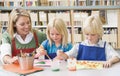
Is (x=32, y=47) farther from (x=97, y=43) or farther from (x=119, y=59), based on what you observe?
(x=119, y=59)

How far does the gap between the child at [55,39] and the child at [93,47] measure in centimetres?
10

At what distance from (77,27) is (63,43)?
1855mm

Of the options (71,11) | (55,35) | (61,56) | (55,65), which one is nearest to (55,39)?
(55,35)

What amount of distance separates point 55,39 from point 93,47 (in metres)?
0.31

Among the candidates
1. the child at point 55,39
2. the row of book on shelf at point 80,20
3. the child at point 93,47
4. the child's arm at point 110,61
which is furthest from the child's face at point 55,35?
the row of book on shelf at point 80,20

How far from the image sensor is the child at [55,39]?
2.17 meters

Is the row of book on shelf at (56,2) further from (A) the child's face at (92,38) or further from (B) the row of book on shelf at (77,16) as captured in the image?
(A) the child's face at (92,38)

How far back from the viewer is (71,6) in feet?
13.0

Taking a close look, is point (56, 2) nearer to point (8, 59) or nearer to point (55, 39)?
point (55, 39)

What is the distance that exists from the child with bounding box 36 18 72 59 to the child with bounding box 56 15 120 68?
103 mm

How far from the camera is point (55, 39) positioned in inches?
86.5

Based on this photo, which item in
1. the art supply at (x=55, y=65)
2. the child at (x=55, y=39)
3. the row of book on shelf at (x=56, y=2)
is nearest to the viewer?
the art supply at (x=55, y=65)

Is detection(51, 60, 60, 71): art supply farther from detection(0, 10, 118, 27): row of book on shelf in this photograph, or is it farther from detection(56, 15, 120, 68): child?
detection(0, 10, 118, 27): row of book on shelf

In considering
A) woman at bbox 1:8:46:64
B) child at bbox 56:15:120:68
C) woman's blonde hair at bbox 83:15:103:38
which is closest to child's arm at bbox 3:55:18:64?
woman at bbox 1:8:46:64
